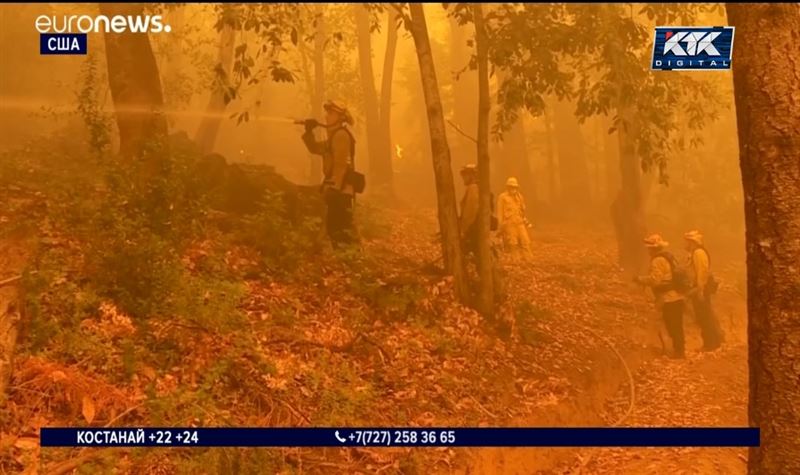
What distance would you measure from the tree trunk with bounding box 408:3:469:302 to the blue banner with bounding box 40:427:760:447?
2.77 meters

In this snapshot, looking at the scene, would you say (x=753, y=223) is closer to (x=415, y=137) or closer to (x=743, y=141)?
(x=743, y=141)

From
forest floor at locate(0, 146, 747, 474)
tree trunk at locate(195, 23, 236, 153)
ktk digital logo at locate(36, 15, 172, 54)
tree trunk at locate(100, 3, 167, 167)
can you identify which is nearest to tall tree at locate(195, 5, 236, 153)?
tree trunk at locate(195, 23, 236, 153)

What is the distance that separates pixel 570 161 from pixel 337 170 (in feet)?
27.9

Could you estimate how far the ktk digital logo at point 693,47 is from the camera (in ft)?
13.4

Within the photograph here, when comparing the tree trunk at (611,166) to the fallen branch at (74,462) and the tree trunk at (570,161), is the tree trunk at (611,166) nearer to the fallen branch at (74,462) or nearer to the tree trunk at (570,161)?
the tree trunk at (570,161)

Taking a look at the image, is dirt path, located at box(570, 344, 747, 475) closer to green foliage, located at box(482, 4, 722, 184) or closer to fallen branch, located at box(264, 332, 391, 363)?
fallen branch, located at box(264, 332, 391, 363)

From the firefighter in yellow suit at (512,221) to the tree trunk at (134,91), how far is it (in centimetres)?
433

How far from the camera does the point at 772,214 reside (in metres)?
3.64

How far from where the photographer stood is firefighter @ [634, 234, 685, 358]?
7173 mm

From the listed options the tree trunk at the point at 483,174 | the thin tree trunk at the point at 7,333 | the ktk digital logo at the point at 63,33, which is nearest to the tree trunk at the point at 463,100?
the tree trunk at the point at 483,174

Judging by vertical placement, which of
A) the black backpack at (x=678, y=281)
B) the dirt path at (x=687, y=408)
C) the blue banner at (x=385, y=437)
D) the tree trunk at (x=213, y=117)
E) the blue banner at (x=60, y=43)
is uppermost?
the tree trunk at (x=213, y=117)

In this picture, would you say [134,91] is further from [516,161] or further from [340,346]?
[516,161]

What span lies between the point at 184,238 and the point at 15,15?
3.23 m

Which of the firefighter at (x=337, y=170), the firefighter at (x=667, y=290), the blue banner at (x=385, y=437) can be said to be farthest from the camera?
the firefighter at (x=667, y=290)
